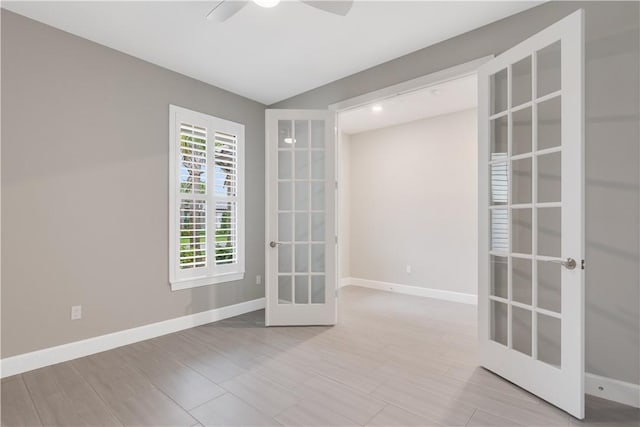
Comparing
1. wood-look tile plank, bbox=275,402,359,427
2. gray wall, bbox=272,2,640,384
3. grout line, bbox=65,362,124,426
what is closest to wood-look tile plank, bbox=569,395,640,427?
gray wall, bbox=272,2,640,384

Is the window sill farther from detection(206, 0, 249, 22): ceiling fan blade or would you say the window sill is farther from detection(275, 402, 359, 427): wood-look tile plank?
detection(206, 0, 249, 22): ceiling fan blade

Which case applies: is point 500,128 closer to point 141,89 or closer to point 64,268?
point 141,89

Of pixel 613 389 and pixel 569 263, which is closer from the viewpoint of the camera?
pixel 569 263

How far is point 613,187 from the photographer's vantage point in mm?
2127

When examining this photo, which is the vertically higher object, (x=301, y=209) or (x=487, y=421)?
(x=301, y=209)

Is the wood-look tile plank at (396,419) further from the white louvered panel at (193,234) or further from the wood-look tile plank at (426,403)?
the white louvered panel at (193,234)

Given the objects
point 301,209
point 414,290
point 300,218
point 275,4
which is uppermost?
point 275,4

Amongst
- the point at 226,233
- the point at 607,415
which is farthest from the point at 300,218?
the point at 607,415

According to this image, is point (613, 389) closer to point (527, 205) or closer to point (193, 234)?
point (527, 205)

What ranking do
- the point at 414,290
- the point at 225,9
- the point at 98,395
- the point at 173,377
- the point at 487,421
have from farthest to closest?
the point at 414,290 < the point at 173,377 < the point at 98,395 < the point at 225,9 < the point at 487,421

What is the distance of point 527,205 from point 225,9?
2.43m

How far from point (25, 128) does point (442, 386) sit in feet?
12.4

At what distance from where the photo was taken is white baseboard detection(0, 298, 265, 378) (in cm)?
250

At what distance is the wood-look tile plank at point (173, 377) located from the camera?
7.12 ft
